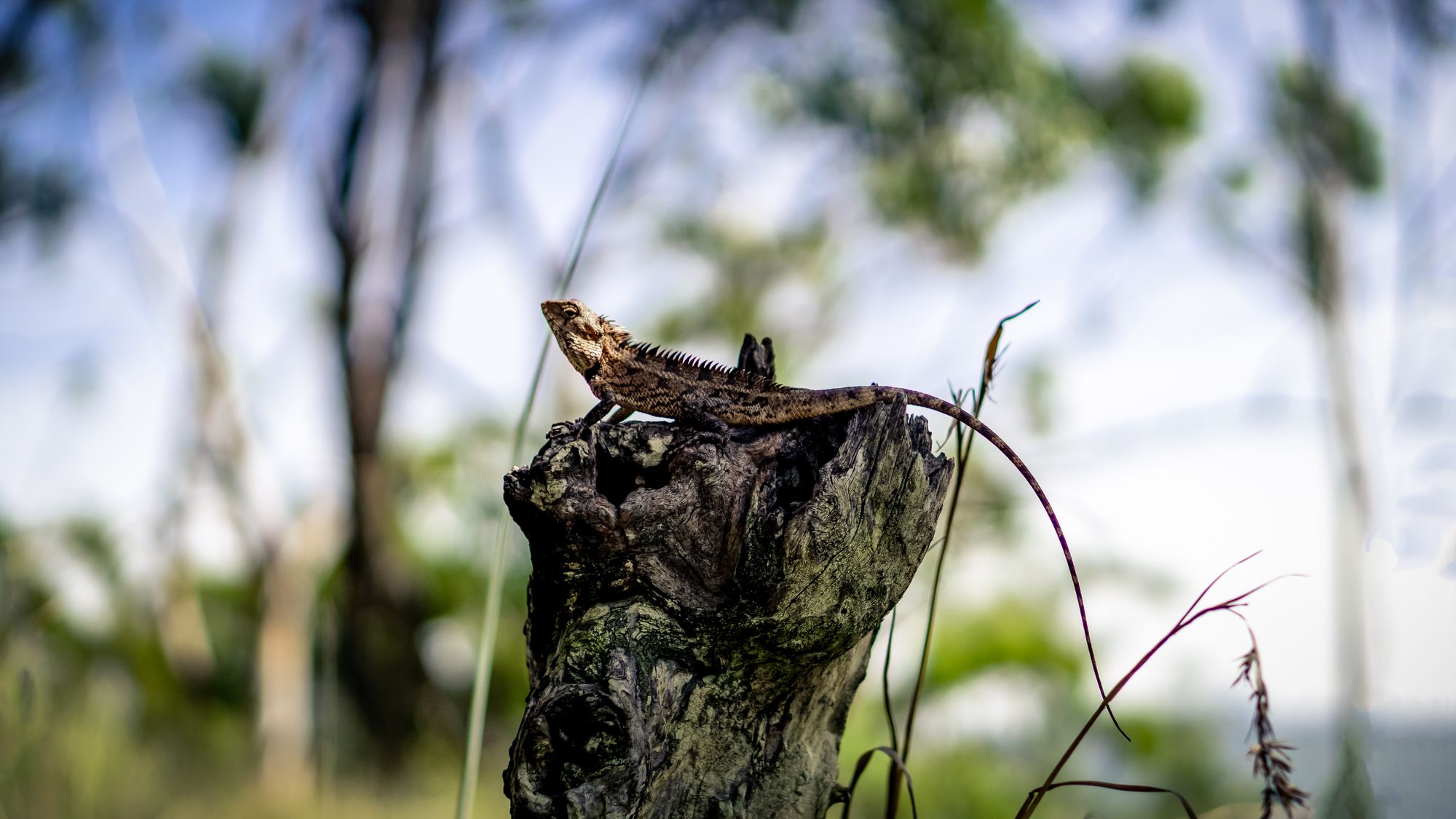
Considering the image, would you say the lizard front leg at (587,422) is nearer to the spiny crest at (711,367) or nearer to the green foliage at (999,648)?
the spiny crest at (711,367)

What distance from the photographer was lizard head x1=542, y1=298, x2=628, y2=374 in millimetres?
2850

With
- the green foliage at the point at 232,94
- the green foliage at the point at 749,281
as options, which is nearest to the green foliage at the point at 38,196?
the green foliage at the point at 232,94

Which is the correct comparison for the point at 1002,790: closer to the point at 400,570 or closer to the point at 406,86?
the point at 400,570

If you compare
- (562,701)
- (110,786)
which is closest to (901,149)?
(110,786)

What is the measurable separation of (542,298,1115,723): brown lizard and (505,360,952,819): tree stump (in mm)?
144

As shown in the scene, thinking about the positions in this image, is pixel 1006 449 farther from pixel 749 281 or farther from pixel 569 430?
pixel 749 281

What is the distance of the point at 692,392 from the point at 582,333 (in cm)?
62

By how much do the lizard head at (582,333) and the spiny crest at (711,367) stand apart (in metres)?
0.08

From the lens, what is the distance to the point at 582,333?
290 cm

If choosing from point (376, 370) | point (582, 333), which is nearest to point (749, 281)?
point (376, 370)

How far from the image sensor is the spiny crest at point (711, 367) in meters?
2.31

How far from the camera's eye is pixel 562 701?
1684 millimetres

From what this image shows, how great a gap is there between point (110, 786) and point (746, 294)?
11.6 m

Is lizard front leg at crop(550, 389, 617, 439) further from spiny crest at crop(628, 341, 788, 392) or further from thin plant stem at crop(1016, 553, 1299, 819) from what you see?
thin plant stem at crop(1016, 553, 1299, 819)
